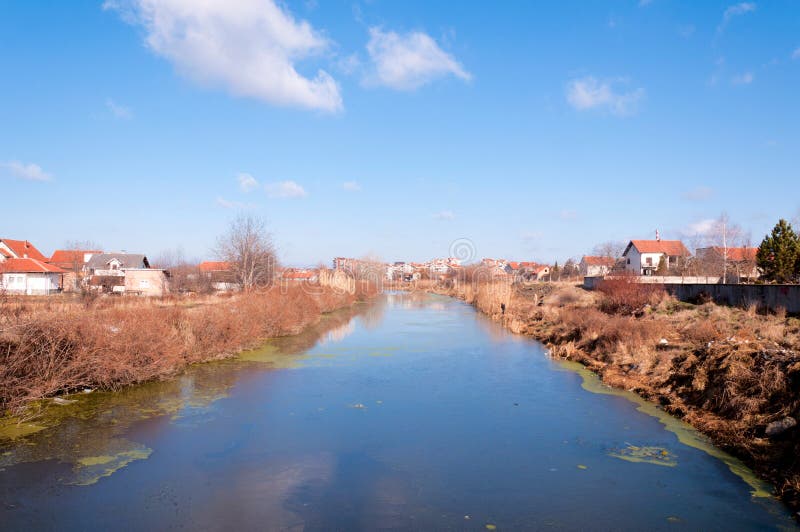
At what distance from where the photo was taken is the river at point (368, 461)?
21.1 ft

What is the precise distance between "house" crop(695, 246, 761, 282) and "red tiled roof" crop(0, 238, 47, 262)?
6549cm

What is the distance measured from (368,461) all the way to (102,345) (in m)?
7.91

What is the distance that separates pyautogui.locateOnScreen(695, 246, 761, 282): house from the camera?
43147 millimetres

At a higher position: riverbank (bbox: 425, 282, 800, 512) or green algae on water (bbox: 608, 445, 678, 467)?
riverbank (bbox: 425, 282, 800, 512)

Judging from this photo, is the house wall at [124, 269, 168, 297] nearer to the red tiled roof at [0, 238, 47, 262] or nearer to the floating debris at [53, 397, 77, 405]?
the red tiled roof at [0, 238, 47, 262]

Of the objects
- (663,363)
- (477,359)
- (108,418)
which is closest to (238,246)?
(477,359)

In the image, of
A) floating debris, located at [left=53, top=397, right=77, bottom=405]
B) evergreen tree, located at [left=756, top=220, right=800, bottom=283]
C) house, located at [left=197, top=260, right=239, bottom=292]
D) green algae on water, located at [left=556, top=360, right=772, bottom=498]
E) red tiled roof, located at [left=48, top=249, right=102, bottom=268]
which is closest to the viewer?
green algae on water, located at [left=556, top=360, right=772, bottom=498]

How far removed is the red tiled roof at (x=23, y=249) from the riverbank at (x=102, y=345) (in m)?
43.8

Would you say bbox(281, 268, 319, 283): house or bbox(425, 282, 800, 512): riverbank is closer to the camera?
bbox(425, 282, 800, 512): riverbank

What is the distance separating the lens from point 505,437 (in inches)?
383

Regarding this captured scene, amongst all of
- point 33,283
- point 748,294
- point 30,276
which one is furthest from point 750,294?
point 30,276

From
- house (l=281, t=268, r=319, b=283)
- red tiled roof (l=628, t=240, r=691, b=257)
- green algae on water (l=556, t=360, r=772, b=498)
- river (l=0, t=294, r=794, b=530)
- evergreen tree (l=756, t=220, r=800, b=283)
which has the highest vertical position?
red tiled roof (l=628, t=240, r=691, b=257)

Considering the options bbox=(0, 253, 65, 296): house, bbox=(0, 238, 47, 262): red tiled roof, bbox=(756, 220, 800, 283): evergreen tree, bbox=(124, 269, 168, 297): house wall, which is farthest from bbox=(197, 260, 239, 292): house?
bbox=(756, 220, 800, 283): evergreen tree

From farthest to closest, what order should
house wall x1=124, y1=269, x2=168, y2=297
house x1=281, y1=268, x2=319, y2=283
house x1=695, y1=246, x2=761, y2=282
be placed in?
house x1=281, y1=268, x2=319, y2=283 < house wall x1=124, y1=269, x2=168, y2=297 < house x1=695, y1=246, x2=761, y2=282
